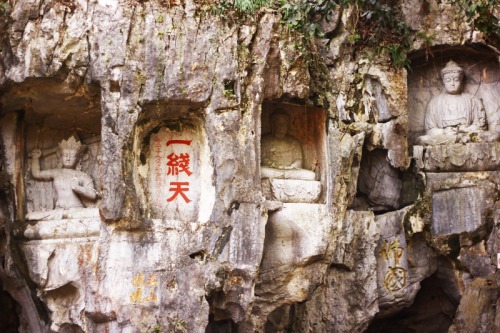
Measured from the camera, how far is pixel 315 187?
994 centimetres

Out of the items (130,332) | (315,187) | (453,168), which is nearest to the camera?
(130,332)

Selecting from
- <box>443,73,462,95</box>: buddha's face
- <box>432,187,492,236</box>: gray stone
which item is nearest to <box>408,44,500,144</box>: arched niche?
<box>443,73,462,95</box>: buddha's face

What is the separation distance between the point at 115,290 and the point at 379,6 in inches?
197

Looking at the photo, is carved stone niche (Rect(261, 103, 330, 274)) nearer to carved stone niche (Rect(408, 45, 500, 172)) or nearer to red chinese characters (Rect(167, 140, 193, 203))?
red chinese characters (Rect(167, 140, 193, 203))

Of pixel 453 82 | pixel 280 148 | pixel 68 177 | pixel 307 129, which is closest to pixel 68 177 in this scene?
pixel 68 177

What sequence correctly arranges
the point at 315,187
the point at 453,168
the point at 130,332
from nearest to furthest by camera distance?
the point at 130,332 < the point at 315,187 < the point at 453,168

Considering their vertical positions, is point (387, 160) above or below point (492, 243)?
above

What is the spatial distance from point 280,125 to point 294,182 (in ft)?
2.81

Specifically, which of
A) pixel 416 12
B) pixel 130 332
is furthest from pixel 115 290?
pixel 416 12

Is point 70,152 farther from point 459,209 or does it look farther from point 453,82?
point 453,82

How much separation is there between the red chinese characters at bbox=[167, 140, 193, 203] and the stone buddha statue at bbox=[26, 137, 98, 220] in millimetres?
1218

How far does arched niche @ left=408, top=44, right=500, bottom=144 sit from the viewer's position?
37.0 ft

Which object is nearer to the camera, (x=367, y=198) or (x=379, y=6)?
(x=379, y=6)

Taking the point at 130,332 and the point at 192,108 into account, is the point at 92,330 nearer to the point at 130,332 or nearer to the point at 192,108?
the point at 130,332
